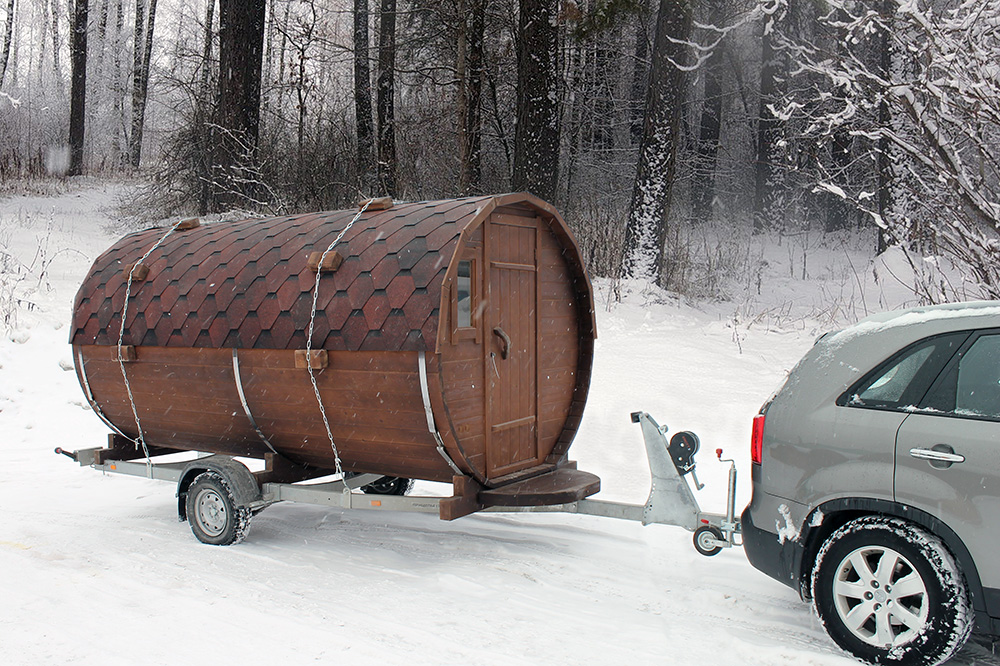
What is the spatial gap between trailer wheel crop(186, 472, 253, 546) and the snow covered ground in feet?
0.39

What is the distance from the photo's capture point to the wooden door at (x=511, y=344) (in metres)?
6.04

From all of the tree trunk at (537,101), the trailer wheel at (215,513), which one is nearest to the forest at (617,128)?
the tree trunk at (537,101)

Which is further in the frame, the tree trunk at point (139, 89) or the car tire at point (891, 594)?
the tree trunk at point (139, 89)

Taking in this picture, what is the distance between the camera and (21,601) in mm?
5117

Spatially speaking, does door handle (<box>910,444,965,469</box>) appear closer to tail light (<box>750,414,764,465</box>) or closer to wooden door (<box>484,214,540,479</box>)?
tail light (<box>750,414,764,465</box>)

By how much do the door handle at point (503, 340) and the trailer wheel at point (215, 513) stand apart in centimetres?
223

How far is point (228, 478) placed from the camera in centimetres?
638

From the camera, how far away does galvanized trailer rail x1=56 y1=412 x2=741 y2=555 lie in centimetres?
525

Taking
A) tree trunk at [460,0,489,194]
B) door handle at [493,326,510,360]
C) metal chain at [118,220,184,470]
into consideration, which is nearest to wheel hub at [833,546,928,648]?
door handle at [493,326,510,360]

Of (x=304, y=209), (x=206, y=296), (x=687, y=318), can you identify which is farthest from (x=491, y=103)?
(x=206, y=296)

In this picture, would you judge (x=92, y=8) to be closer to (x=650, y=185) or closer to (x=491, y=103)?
(x=491, y=103)

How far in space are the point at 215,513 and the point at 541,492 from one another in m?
2.60

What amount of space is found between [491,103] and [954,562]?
17.2 metres

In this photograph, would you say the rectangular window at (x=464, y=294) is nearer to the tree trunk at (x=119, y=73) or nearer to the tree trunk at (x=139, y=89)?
the tree trunk at (x=139, y=89)
